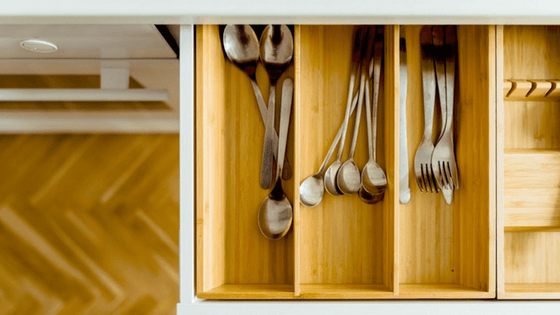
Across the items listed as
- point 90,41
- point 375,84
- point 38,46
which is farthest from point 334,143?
point 38,46

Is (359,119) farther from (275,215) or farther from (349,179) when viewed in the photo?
(275,215)

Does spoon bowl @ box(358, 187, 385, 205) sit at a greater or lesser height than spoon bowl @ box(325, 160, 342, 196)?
lesser

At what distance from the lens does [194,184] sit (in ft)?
2.41

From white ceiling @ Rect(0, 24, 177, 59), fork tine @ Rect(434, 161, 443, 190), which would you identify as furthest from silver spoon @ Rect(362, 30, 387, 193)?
white ceiling @ Rect(0, 24, 177, 59)

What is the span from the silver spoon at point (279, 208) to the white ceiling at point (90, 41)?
32 cm

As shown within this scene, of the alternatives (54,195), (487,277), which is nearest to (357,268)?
(487,277)

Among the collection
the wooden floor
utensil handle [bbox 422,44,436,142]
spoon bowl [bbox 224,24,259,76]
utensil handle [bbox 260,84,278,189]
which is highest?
spoon bowl [bbox 224,24,259,76]

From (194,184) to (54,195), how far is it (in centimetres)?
109

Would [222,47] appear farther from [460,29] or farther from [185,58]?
[460,29]

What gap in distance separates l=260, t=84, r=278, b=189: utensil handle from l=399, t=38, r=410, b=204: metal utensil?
266mm

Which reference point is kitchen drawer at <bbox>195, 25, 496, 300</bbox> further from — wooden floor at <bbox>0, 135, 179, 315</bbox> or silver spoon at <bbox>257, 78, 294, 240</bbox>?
wooden floor at <bbox>0, 135, 179, 315</bbox>

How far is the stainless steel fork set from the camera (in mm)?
835

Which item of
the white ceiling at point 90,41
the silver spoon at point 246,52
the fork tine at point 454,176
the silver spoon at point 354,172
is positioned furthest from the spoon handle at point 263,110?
the fork tine at point 454,176

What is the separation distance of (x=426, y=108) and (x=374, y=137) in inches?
5.0
